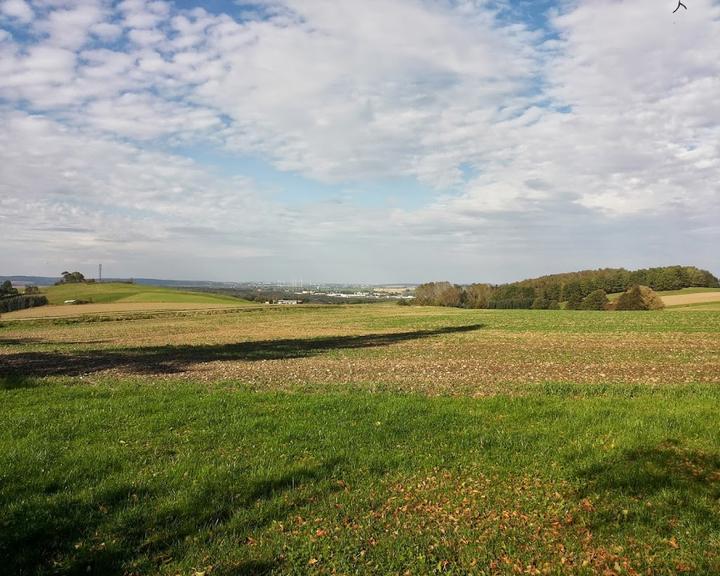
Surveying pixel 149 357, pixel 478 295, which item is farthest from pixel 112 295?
pixel 149 357

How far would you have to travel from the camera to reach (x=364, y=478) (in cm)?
732

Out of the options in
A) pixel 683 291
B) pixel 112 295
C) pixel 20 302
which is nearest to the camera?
pixel 20 302

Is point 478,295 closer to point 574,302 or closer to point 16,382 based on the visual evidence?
point 574,302

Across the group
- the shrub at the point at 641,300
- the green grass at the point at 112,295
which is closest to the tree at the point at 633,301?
the shrub at the point at 641,300

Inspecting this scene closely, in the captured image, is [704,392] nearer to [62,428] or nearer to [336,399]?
[336,399]

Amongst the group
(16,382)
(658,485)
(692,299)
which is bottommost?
(16,382)

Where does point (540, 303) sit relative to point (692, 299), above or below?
below

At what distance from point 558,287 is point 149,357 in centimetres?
10565

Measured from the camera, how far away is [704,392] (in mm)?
12609

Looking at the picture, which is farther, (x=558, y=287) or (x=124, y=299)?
(x=558, y=287)

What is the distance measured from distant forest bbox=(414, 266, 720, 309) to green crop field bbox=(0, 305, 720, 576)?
3774 inches


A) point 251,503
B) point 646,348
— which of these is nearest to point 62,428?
point 251,503

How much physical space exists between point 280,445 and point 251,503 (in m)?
2.30

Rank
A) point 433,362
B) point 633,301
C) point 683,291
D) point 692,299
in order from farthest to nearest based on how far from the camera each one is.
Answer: point 683,291
point 692,299
point 633,301
point 433,362
